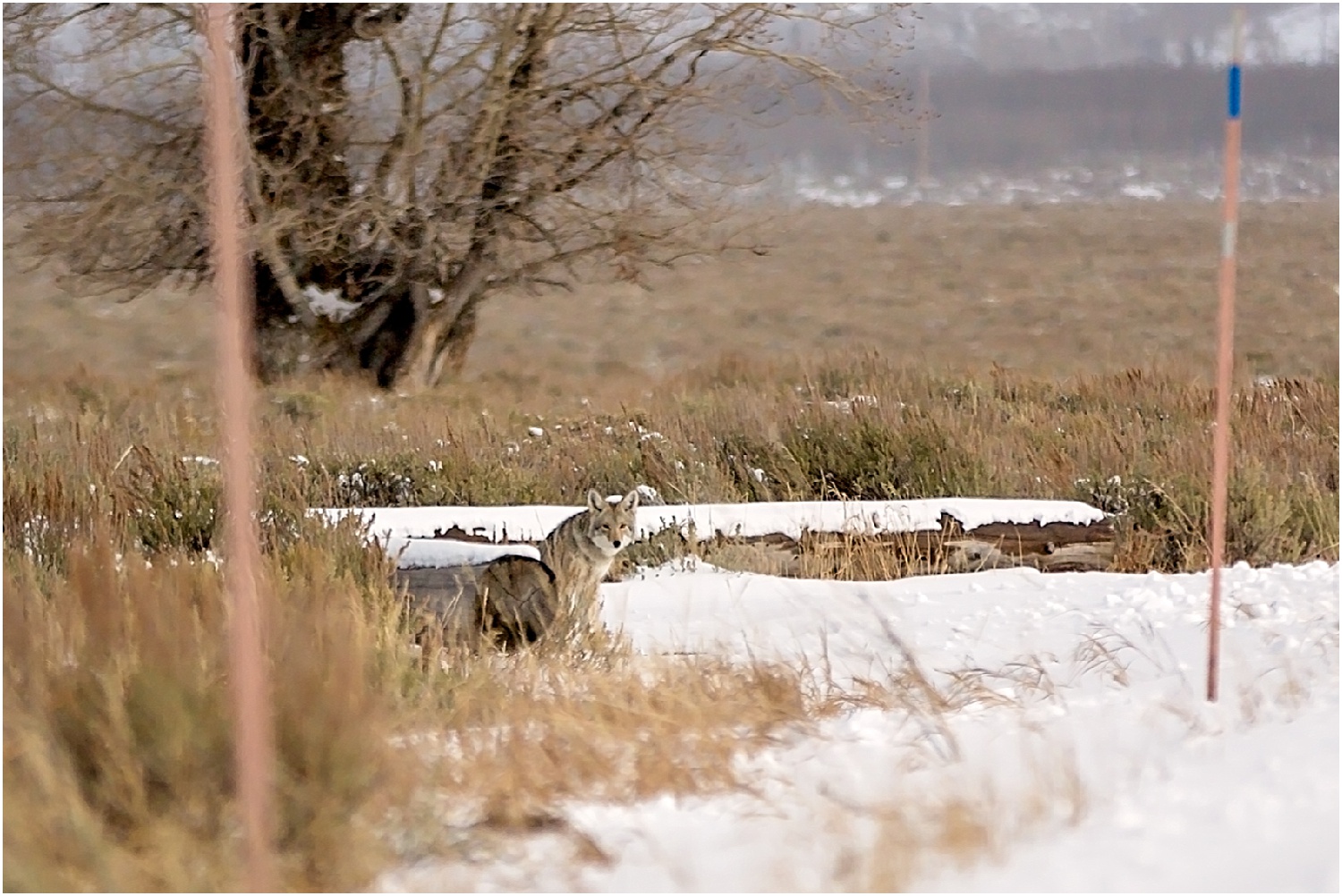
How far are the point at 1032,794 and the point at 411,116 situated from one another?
797 centimetres

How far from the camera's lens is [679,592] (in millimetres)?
5621

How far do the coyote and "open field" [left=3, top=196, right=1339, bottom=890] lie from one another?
180 mm

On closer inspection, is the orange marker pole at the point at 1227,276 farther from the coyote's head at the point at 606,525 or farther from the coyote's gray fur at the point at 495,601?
the coyote's head at the point at 606,525

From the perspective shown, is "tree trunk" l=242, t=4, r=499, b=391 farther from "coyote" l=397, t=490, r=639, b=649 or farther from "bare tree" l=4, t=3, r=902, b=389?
"coyote" l=397, t=490, r=639, b=649

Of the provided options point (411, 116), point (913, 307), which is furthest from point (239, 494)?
point (913, 307)

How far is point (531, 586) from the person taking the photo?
16.0 feet

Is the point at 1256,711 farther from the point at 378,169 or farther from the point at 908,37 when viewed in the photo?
the point at 378,169

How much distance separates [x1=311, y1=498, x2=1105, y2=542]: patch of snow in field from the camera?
238 inches

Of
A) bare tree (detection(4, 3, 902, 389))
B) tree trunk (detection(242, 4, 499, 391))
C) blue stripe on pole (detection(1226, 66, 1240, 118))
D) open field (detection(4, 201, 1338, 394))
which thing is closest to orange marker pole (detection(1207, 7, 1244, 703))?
blue stripe on pole (detection(1226, 66, 1240, 118))

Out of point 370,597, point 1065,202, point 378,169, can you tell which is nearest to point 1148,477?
point 370,597

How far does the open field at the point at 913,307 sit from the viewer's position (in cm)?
1812

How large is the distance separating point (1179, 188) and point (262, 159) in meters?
24.4

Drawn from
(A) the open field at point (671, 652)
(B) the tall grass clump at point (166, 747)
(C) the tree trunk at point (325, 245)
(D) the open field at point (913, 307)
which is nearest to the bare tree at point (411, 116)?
(C) the tree trunk at point (325, 245)

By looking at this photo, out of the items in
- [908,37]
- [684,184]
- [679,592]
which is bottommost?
[679,592]
